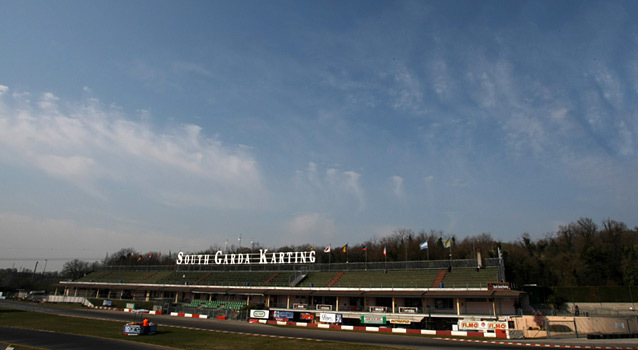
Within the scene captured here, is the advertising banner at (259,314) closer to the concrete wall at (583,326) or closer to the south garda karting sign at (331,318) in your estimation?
the south garda karting sign at (331,318)

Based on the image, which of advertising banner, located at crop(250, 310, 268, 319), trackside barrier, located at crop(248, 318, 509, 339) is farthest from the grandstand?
advertising banner, located at crop(250, 310, 268, 319)

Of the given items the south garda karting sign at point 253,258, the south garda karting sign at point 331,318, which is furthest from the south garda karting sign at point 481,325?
the south garda karting sign at point 253,258

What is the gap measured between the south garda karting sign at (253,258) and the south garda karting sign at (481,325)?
3518 cm

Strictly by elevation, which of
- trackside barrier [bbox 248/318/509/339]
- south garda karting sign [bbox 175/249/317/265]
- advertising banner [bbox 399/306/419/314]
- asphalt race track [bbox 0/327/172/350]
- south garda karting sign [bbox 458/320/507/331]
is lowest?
asphalt race track [bbox 0/327/172/350]

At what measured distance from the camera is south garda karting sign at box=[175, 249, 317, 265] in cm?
7277

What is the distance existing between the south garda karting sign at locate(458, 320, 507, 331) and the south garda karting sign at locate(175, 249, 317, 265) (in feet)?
115

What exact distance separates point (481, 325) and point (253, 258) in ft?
173

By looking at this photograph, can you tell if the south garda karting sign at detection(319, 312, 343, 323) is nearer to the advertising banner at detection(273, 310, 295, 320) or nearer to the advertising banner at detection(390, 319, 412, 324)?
the advertising banner at detection(273, 310, 295, 320)

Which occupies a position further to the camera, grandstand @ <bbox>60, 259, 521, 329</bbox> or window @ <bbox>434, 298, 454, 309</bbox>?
window @ <bbox>434, 298, 454, 309</bbox>

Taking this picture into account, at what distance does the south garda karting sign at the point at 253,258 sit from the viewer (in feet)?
239

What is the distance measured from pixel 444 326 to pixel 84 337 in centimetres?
3579

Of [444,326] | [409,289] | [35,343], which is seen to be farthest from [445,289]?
[35,343]

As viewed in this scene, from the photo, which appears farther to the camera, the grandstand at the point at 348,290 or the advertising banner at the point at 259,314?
the advertising banner at the point at 259,314

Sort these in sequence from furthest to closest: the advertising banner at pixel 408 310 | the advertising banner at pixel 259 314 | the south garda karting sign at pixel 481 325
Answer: the advertising banner at pixel 259 314, the advertising banner at pixel 408 310, the south garda karting sign at pixel 481 325
